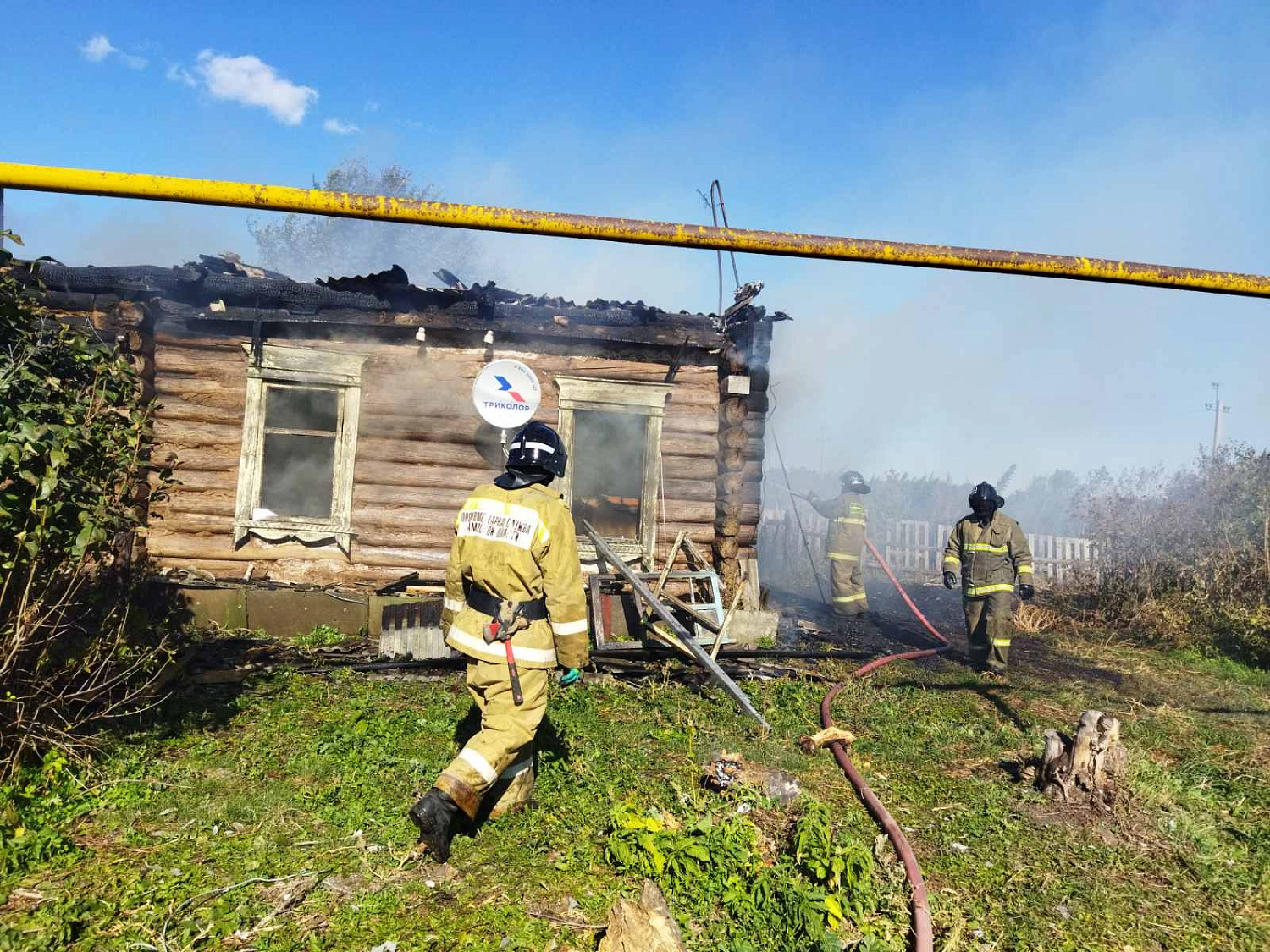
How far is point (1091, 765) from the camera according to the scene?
4547 mm

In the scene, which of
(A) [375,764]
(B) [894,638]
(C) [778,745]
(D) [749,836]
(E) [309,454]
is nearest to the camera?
(D) [749,836]

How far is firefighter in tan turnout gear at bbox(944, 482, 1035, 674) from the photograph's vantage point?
26.4 ft

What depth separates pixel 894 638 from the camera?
9.98 meters

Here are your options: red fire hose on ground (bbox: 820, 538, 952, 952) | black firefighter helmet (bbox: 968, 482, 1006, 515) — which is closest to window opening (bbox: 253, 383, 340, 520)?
red fire hose on ground (bbox: 820, 538, 952, 952)

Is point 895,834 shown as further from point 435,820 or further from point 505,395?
point 505,395

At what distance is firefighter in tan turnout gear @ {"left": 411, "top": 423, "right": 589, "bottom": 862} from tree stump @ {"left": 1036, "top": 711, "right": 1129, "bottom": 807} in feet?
10.5

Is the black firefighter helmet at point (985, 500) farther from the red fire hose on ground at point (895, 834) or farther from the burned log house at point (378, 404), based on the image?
the red fire hose on ground at point (895, 834)

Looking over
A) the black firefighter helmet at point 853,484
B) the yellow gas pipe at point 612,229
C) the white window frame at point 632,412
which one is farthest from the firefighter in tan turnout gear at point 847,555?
the yellow gas pipe at point 612,229

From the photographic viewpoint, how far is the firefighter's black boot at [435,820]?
11.1ft

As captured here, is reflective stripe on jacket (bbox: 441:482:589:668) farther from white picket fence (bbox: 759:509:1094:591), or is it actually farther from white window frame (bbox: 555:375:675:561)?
white picket fence (bbox: 759:509:1094:591)

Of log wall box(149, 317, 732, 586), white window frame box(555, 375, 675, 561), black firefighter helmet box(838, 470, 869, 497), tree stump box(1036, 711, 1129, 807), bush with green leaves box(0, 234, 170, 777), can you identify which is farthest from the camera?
black firefighter helmet box(838, 470, 869, 497)

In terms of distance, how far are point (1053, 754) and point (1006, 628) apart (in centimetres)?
363

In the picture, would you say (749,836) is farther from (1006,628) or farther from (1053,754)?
(1006,628)

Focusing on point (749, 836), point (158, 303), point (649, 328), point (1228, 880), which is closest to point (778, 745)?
point (749, 836)
